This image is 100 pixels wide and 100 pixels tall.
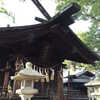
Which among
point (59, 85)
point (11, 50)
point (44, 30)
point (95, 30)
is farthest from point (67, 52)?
point (95, 30)

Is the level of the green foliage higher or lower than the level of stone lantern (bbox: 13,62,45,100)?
higher

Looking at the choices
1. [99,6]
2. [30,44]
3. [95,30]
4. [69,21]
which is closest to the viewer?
[69,21]

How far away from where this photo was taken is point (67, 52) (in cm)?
502

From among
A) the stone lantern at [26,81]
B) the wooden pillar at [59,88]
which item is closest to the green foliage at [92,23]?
the wooden pillar at [59,88]

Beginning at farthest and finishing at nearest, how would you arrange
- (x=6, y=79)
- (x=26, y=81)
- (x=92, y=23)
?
1. (x=92, y=23)
2. (x=6, y=79)
3. (x=26, y=81)

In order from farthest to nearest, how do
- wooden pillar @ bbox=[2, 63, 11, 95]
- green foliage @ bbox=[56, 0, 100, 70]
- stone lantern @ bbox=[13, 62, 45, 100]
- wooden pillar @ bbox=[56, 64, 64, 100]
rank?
green foliage @ bbox=[56, 0, 100, 70] < wooden pillar @ bbox=[56, 64, 64, 100] < wooden pillar @ bbox=[2, 63, 11, 95] < stone lantern @ bbox=[13, 62, 45, 100]

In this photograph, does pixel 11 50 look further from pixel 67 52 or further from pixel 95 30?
pixel 95 30

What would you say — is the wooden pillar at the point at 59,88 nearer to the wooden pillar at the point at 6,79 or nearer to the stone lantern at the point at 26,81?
the wooden pillar at the point at 6,79

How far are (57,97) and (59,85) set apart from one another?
1.16 feet

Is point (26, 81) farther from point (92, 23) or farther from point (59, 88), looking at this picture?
point (92, 23)

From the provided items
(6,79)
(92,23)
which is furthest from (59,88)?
(92,23)

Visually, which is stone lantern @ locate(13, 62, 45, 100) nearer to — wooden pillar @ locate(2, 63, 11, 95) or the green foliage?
wooden pillar @ locate(2, 63, 11, 95)

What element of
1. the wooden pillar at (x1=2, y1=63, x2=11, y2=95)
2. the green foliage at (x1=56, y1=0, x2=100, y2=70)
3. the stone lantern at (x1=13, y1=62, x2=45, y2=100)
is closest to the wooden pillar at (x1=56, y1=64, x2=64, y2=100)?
the wooden pillar at (x1=2, y1=63, x2=11, y2=95)

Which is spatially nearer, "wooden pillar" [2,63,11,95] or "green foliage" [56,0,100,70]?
"wooden pillar" [2,63,11,95]
